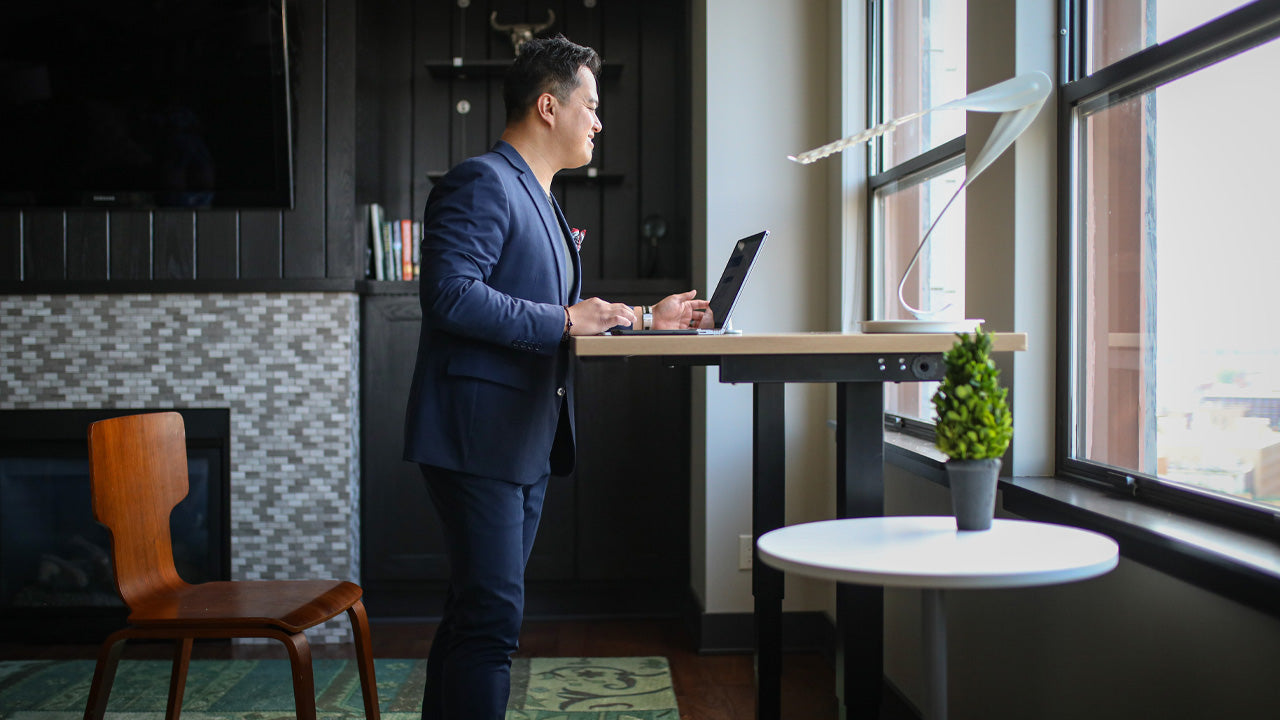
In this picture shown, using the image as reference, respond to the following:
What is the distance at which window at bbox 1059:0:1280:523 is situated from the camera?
4.23ft

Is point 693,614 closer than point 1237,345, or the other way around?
point 1237,345

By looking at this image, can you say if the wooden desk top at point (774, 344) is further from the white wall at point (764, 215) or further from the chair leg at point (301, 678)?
the white wall at point (764, 215)

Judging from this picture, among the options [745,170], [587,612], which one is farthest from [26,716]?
[745,170]

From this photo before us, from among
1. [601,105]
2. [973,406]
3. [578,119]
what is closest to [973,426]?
[973,406]

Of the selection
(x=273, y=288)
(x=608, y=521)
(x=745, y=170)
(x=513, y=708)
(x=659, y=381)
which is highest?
(x=745, y=170)

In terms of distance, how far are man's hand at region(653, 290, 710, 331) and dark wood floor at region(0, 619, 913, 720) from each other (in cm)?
112

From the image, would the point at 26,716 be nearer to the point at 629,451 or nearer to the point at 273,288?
the point at 273,288

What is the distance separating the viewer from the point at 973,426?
127 cm

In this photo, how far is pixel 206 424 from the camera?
10.5 ft

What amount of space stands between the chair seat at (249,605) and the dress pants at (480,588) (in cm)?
29

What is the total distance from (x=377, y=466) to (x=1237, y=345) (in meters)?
2.68

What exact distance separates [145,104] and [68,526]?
139 centimetres

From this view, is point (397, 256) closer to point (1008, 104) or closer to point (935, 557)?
point (1008, 104)

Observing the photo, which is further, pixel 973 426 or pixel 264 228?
pixel 264 228
